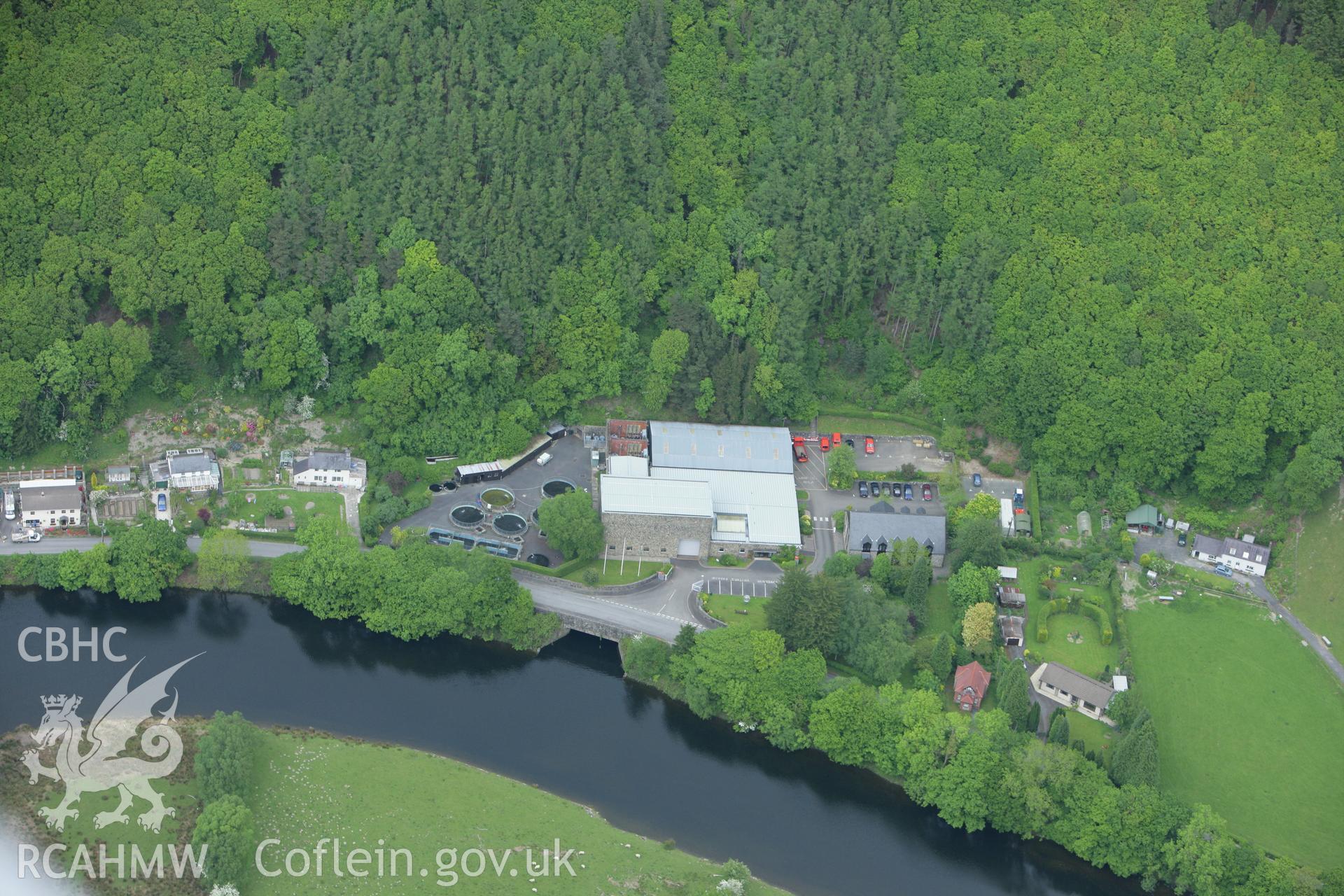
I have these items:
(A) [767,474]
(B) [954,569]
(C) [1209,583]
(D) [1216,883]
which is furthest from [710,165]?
(D) [1216,883]

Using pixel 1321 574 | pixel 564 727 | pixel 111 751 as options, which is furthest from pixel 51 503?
pixel 1321 574

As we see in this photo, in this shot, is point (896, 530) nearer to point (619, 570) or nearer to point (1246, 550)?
point (619, 570)

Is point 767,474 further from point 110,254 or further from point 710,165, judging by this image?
point 110,254

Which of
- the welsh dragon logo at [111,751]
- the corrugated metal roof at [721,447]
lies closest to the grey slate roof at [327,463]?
the welsh dragon logo at [111,751]

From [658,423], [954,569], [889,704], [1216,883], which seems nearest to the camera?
[1216,883]

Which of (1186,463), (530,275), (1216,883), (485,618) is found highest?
(530,275)

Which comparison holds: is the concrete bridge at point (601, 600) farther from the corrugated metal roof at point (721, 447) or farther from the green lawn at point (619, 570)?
the corrugated metal roof at point (721, 447)
